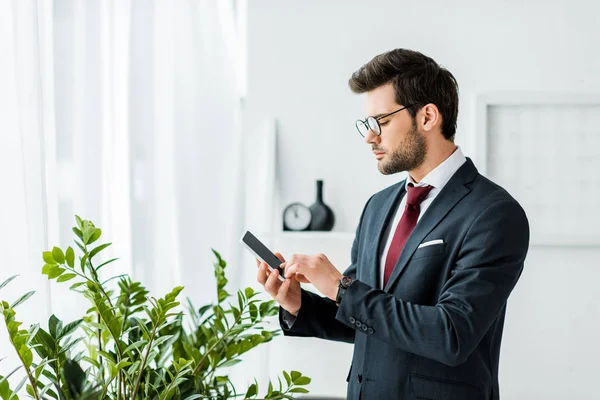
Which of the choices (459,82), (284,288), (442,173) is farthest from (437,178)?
(459,82)

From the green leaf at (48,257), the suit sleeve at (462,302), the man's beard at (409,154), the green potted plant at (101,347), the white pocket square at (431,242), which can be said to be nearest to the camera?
the green potted plant at (101,347)

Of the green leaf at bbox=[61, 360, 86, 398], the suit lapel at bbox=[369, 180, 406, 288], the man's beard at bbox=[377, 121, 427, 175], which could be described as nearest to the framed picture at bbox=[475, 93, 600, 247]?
the suit lapel at bbox=[369, 180, 406, 288]

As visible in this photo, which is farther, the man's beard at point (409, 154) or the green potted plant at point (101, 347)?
the man's beard at point (409, 154)

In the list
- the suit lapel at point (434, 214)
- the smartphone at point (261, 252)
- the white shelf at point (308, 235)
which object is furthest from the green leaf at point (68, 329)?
the white shelf at point (308, 235)

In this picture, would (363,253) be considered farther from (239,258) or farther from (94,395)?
(239,258)

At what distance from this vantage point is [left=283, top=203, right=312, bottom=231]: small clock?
2.75m

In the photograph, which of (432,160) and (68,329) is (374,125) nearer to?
(432,160)

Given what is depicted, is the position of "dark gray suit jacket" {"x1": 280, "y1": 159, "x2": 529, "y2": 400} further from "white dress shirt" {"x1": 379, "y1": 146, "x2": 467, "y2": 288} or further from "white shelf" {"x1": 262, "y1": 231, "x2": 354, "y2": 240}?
"white shelf" {"x1": 262, "y1": 231, "x2": 354, "y2": 240}

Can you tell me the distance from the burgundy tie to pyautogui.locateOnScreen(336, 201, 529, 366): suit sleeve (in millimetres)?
192

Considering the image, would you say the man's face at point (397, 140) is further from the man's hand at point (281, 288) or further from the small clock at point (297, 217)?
the small clock at point (297, 217)

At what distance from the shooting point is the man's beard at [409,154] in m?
1.69

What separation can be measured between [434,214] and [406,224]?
113 mm

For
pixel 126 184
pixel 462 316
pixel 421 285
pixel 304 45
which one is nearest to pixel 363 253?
pixel 421 285

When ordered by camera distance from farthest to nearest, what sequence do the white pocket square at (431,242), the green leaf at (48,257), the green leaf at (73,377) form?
1. the white pocket square at (431,242)
2. the green leaf at (48,257)
3. the green leaf at (73,377)
